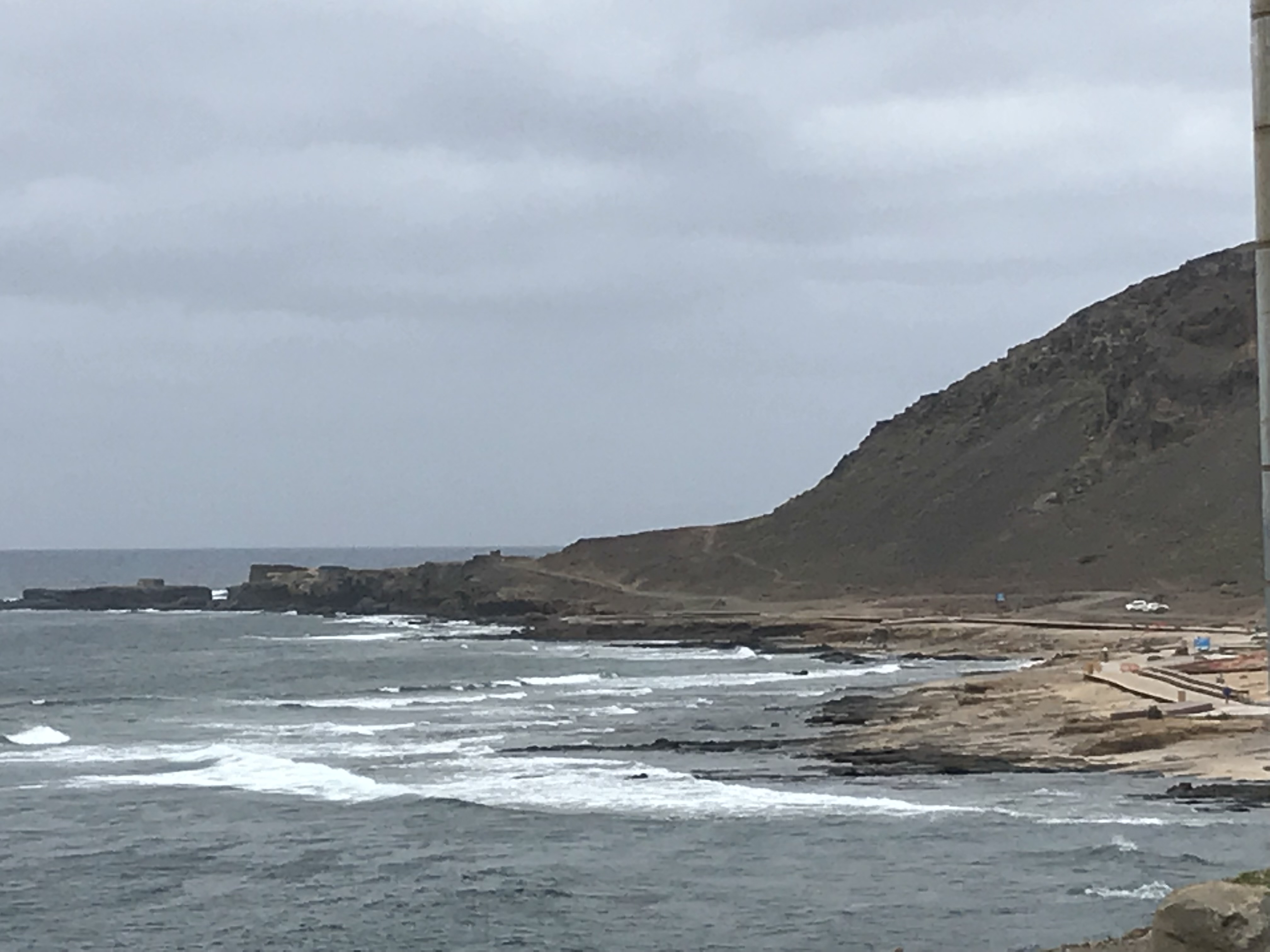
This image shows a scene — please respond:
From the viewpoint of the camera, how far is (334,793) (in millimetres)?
29922

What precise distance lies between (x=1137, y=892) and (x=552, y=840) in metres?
8.63

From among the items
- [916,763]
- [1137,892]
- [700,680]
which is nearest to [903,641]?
[700,680]

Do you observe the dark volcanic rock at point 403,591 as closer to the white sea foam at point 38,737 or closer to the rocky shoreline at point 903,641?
the rocky shoreline at point 903,641

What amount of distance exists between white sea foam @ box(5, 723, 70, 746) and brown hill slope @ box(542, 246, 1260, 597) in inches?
2014

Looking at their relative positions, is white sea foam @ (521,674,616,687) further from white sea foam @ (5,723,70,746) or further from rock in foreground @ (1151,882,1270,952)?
rock in foreground @ (1151,882,1270,952)

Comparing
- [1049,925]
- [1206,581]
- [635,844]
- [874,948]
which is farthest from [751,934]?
[1206,581]

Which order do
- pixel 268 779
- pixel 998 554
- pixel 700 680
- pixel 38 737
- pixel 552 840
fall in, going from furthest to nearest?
pixel 998 554 → pixel 700 680 → pixel 38 737 → pixel 268 779 → pixel 552 840

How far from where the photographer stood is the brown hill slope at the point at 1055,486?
84.4m

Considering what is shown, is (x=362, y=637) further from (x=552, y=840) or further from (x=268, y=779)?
(x=552, y=840)

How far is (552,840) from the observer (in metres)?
25.1

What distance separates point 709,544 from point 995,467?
17437 millimetres

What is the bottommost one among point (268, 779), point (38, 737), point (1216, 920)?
point (268, 779)

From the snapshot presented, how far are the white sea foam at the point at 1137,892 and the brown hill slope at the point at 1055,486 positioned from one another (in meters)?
57.2

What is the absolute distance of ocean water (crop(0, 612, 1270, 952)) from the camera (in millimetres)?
20094
